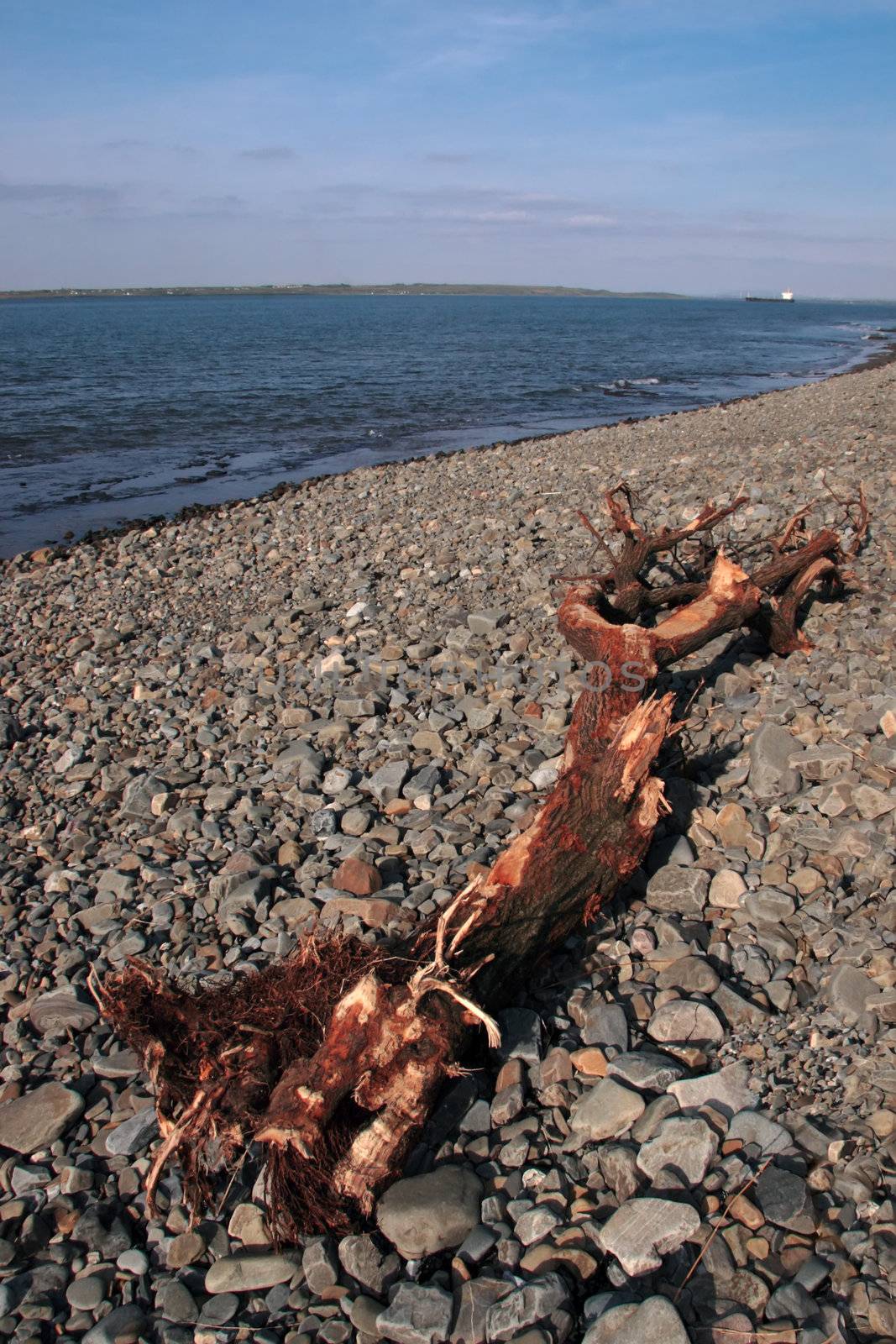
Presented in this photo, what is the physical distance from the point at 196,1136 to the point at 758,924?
257 centimetres

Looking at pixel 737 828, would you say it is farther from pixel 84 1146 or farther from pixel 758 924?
pixel 84 1146

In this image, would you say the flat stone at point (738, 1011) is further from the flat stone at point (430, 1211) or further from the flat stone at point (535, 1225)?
the flat stone at point (430, 1211)

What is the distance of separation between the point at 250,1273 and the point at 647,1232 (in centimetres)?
130

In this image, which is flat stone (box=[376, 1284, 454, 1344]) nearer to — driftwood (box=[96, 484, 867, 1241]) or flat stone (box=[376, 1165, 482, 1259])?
flat stone (box=[376, 1165, 482, 1259])

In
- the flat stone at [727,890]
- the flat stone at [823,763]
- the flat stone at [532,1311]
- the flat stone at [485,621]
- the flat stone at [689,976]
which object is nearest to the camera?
the flat stone at [532,1311]

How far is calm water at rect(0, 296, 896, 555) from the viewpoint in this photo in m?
19.7

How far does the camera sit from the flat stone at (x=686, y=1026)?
11.3ft

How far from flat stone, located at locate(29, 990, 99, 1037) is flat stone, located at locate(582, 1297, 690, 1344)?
2.66 metres

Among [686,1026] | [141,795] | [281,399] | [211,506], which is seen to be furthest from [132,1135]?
[281,399]

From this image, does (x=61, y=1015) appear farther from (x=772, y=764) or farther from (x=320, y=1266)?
(x=772, y=764)

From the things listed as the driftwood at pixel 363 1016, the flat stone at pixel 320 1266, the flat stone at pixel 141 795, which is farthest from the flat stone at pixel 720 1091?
the flat stone at pixel 141 795

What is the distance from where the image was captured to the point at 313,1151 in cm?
283

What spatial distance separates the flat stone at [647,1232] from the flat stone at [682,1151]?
0.53 ft

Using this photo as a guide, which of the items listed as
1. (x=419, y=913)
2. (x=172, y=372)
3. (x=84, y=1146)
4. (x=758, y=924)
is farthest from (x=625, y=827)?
(x=172, y=372)
